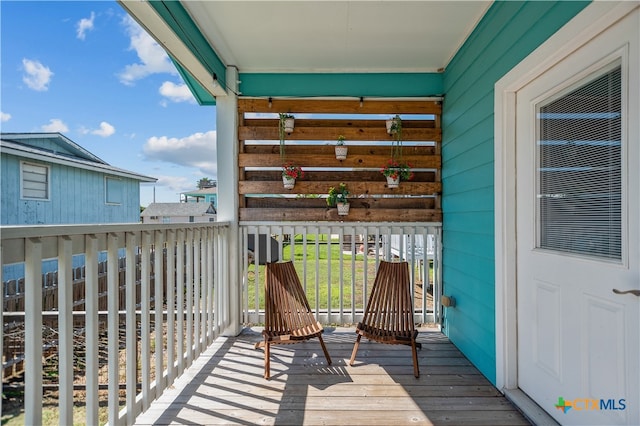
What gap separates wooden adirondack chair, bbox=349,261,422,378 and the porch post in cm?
129

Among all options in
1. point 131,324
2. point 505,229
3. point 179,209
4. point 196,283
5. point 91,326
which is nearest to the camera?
point 91,326

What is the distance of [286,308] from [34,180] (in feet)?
12.5

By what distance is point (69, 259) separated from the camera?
123cm

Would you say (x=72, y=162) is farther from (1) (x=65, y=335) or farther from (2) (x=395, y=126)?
(2) (x=395, y=126)

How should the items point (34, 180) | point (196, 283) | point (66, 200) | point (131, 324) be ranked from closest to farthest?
point (131, 324)
point (196, 283)
point (34, 180)
point (66, 200)

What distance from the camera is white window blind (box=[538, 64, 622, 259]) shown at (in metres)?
1.38

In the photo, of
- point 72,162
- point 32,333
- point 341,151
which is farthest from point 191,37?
point 72,162

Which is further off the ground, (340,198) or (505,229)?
(340,198)

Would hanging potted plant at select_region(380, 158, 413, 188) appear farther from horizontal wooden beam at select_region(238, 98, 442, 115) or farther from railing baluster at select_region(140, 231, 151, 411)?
railing baluster at select_region(140, 231, 151, 411)

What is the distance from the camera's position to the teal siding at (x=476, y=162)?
6.27 ft

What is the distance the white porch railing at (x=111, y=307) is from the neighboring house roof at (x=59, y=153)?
5.85 feet

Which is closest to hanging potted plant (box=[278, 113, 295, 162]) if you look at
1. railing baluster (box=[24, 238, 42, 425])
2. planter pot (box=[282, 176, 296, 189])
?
planter pot (box=[282, 176, 296, 189])

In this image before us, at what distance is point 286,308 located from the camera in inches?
103

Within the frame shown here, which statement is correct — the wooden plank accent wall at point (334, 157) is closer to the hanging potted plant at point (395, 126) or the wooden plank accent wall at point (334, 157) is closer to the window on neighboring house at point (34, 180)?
the hanging potted plant at point (395, 126)
